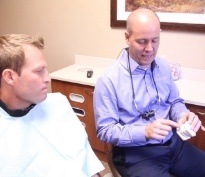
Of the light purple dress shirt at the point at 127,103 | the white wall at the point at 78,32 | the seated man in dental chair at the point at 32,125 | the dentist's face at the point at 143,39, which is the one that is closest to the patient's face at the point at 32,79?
the seated man in dental chair at the point at 32,125

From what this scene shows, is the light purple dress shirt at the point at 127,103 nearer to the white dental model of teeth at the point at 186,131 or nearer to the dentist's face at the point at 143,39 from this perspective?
the dentist's face at the point at 143,39

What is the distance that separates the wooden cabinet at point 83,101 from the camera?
7.14 ft

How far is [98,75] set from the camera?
2.31m

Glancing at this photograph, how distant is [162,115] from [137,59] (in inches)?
14.4

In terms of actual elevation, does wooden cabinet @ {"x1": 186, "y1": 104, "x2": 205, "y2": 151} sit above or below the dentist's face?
below

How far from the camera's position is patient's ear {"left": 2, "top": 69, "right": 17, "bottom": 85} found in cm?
107

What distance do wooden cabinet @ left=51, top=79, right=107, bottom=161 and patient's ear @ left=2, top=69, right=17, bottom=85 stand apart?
1074 mm

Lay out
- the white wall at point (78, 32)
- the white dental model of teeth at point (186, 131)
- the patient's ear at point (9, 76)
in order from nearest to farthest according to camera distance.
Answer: the patient's ear at point (9, 76) → the white dental model of teeth at point (186, 131) → the white wall at point (78, 32)

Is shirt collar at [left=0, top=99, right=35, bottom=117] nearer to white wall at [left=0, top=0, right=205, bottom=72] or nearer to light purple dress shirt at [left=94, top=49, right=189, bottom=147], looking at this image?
light purple dress shirt at [left=94, top=49, right=189, bottom=147]

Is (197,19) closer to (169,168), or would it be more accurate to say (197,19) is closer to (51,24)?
(169,168)

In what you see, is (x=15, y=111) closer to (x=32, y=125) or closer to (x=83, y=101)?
(x=32, y=125)

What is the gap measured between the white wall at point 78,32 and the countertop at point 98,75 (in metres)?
0.06

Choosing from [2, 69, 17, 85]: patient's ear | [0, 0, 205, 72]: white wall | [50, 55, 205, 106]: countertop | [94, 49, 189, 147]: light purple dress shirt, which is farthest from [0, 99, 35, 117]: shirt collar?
[0, 0, 205, 72]: white wall

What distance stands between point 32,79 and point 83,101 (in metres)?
1.12
